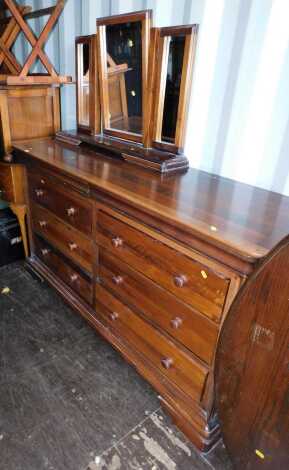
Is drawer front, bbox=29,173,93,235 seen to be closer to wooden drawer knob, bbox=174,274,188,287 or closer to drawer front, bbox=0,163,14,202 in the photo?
drawer front, bbox=0,163,14,202

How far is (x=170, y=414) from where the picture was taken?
150cm

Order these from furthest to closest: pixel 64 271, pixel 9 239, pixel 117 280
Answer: pixel 9 239 < pixel 64 271 < pixel 117 280

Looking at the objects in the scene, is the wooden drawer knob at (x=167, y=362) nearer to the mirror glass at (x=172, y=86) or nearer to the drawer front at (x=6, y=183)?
the mirror glass at (x=172, y=86)

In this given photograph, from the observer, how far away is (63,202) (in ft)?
6.07

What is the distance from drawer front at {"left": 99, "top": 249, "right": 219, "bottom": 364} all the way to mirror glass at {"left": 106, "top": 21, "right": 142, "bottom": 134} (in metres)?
0.82

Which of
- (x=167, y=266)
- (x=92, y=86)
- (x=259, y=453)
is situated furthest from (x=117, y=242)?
(x=92, y=86)

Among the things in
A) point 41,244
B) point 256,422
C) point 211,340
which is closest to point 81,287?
point 41,244

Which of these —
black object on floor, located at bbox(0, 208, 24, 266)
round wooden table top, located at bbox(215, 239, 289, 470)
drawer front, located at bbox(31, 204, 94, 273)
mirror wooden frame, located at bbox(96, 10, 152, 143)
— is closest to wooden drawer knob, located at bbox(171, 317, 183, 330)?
round wooden table top, located at bbox(215, 239, 289, 470)

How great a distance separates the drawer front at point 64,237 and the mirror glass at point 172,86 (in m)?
0.73

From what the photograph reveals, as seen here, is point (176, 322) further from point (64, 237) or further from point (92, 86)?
point (92, 86)

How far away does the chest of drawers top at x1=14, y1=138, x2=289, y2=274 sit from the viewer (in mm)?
1044

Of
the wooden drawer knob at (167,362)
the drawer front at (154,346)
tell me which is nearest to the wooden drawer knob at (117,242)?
the drawer front at (154,346)

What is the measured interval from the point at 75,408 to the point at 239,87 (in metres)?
1.71

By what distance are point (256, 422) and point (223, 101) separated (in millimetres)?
1355
